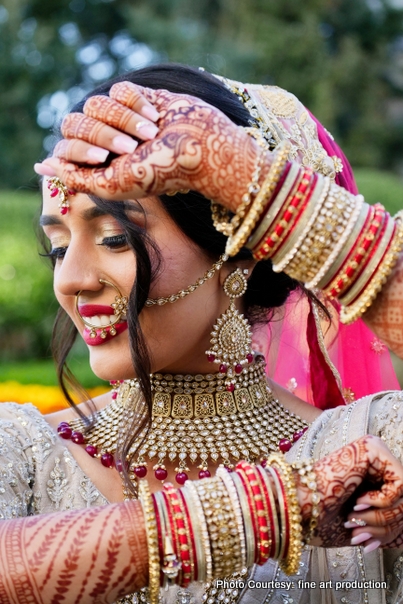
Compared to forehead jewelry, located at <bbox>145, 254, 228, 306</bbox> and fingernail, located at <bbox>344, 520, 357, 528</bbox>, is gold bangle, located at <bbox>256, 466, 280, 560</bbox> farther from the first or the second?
forehead jewelry, located at <bbox>145, 254, 228, 306</bbox>

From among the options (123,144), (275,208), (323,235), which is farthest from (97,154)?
(323,235)

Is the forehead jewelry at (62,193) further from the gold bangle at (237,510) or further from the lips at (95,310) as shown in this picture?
the gold bangle at (237,510)

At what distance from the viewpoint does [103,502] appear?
7.55 feet

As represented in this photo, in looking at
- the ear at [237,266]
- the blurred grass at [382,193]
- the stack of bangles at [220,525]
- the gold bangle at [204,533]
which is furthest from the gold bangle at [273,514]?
the blurred grass at [382,193]

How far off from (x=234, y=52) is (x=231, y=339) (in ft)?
39.4

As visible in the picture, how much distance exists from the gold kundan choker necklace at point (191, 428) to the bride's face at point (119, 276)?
0.16 metres

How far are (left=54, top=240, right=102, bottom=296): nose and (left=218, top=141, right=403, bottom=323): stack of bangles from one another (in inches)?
25.9

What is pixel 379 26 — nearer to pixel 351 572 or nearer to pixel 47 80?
pixel 47 80

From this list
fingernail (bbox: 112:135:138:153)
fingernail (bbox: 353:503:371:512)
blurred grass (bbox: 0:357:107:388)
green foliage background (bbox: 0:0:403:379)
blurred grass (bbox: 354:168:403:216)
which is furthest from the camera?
green foliage background (bbox: 0:0:403:379)

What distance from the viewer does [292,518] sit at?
1.64m

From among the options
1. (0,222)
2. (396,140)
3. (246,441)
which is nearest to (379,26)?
(396,140)

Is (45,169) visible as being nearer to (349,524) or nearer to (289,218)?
(289,218)

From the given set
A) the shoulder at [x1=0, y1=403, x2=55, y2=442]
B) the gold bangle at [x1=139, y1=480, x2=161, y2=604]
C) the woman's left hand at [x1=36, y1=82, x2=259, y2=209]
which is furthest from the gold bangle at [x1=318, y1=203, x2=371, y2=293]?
the shoulder at [x1=0, y1=403, x2=55, y2=442]

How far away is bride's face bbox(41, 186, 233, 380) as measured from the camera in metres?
2.22
